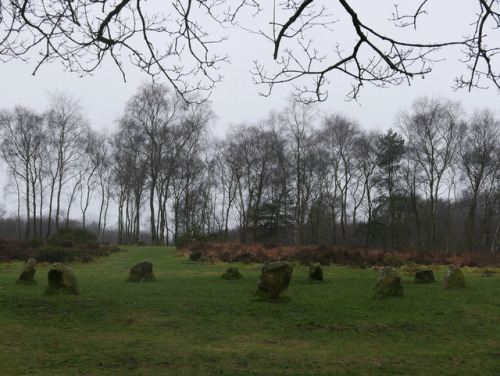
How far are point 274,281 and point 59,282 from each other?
160 inches

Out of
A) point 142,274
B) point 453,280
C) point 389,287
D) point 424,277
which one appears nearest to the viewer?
point 389,287

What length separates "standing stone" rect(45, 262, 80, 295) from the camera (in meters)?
7.48

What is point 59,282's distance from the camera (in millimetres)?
7543

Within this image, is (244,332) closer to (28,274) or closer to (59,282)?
(59,282)

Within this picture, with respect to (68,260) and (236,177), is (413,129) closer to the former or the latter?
(236,177)

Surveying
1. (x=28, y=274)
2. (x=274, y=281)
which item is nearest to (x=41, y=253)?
(x=28, y=274)

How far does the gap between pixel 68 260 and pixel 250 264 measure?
24.8 feet

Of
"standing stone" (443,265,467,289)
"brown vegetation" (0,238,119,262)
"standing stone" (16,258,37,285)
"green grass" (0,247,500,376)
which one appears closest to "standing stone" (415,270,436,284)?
"green grass" (0,247,500,376)

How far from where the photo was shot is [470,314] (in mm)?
6797

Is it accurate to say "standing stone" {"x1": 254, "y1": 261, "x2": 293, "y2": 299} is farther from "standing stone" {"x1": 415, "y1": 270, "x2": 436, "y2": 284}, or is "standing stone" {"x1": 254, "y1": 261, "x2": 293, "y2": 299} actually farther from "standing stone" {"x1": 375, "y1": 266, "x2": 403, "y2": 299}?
"standing stone" {"x1": 415, "y1": 270, "x2": 436, "y2": 284}

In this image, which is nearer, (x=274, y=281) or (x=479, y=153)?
(x=274, y=281)

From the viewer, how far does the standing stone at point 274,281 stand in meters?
7.59

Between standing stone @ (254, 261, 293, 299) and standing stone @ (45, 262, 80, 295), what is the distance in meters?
3.56

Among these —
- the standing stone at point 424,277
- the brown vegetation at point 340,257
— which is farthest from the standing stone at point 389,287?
the brown vegetation at point 340,257
